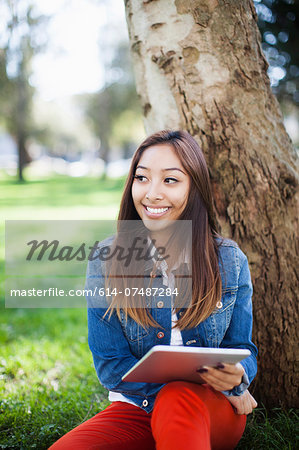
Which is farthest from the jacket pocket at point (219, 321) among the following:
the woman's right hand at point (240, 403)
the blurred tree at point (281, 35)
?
the blurred tree at point (281, 35)

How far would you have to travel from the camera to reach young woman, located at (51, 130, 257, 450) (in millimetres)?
1774

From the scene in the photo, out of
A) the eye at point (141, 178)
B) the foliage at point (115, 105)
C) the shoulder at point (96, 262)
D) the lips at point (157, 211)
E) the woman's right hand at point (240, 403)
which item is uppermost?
the foliage at point (115, 105)

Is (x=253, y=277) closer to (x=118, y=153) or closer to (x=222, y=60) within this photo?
(x=222, y=60)

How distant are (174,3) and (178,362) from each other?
175 cm

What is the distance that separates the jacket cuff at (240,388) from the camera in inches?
66.6

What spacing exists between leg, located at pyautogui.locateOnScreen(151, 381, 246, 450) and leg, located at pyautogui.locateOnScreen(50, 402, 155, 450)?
0.22 metres

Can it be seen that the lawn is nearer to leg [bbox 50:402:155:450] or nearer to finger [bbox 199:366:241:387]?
leg [bbox 50:402:155:450]

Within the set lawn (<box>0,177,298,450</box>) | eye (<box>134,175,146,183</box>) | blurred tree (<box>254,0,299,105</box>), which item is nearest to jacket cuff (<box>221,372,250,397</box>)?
lawn (<box>0,177,298,450</box>)

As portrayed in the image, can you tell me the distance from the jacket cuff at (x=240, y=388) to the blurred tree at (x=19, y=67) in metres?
14.1

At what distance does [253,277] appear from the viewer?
2314 mm

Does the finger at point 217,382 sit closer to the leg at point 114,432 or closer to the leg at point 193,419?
the leg at point 193,419

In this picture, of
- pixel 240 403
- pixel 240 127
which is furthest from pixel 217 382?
pixel 240 127

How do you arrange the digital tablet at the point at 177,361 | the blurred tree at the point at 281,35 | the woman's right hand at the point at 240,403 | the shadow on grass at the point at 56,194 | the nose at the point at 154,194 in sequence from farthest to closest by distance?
the shadow on grass at the point at 56,194, the blurred tree at the point at 281,35, the nose at the point at 154,194, the woman's right hand at the point at 240,403, the digital tablet at the point at 177,361

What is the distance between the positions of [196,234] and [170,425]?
2.62 ft
